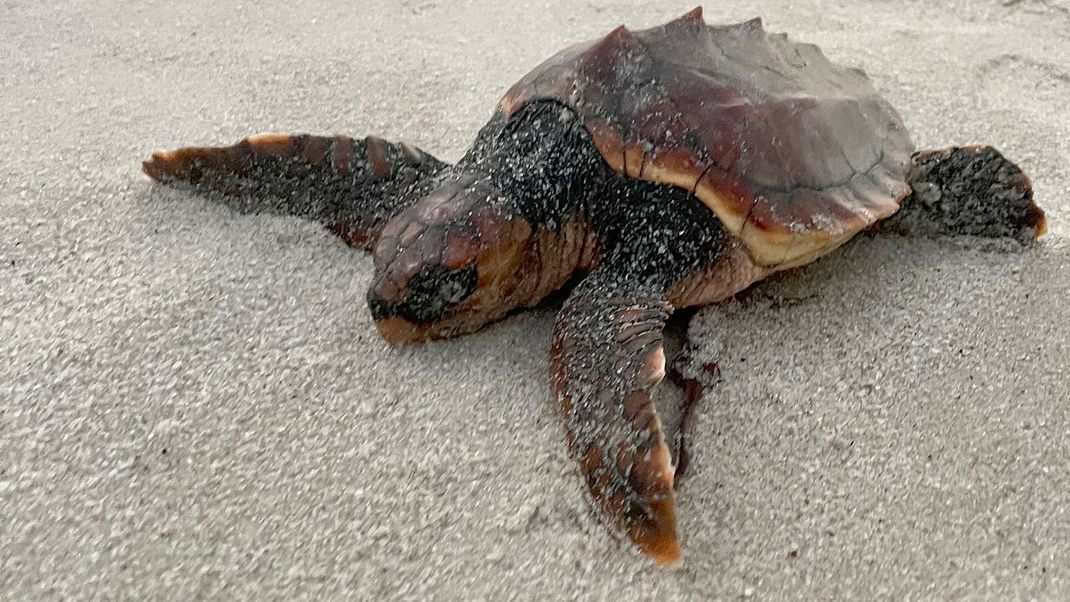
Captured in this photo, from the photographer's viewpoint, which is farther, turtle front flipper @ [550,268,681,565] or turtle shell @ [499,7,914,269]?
turtle shell @ [499,7,914,269]

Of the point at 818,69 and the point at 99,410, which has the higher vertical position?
the point at 818,69

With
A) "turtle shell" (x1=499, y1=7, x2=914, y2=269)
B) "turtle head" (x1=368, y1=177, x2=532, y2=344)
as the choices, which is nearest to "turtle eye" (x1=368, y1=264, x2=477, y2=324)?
"turtle head" (x1=368, y1=177, x2=532, y2=344)

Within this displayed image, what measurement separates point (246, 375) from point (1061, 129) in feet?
6.55

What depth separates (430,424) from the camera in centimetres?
109

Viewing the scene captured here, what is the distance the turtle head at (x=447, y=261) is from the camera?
3.64 feet

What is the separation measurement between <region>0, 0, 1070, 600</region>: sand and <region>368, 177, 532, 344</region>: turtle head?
67 mm

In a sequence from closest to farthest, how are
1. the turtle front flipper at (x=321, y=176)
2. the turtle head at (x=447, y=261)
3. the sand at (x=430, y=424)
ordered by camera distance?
the sand at (x=430, y=424)
the turtle head at (x=447, y=261)
the turtle front flipper at (x=321, y=176)

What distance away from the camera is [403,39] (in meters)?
2.21

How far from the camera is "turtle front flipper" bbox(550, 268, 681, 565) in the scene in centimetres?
93

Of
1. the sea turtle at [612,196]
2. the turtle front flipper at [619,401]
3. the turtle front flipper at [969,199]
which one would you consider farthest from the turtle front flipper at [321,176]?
the turtle front flipper at [969,199]

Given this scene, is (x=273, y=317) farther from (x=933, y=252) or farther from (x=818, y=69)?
(x=933, y=252)

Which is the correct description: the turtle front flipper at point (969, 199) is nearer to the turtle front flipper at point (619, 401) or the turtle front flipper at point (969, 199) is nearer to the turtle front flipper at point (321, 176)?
the turtle front flipper at point (619, 401)

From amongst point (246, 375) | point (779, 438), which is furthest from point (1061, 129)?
point (246, 375)

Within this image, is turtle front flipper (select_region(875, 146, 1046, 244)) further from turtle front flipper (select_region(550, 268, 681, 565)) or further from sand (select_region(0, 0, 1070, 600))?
turtle front flipper (select_region(550, 268, 681, 565))
